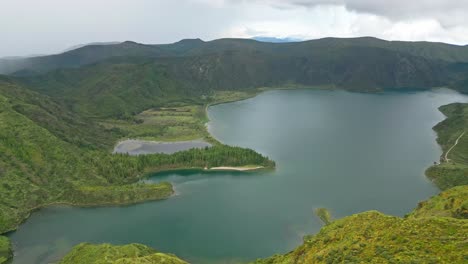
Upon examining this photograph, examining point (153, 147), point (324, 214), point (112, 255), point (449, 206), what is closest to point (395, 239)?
point (449, 206)

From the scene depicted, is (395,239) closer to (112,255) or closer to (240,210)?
(112,255)

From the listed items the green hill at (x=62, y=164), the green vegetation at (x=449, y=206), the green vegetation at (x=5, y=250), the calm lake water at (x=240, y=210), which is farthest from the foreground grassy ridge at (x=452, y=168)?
the green vegetation at (x=5, y=250)

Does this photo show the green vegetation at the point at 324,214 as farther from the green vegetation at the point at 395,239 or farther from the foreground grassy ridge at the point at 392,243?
the foreground grassy ridge at the point at 392,243

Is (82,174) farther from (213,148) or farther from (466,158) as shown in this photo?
(466,158)

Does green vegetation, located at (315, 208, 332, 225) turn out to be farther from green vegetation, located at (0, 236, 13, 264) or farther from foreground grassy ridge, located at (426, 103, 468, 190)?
green vegetation, located at (0, 236, 13, 264)

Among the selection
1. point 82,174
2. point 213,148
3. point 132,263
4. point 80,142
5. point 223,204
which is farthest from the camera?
point 213,148

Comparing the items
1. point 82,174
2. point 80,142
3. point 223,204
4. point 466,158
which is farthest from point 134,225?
point 466,158
